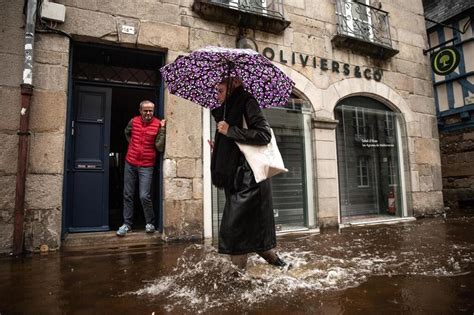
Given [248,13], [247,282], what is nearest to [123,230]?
[247,282]

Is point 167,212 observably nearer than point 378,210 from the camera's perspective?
Yes

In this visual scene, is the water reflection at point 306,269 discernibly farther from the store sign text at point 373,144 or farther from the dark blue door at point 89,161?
the store sign text at point 373,144

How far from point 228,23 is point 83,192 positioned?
375 centimetres

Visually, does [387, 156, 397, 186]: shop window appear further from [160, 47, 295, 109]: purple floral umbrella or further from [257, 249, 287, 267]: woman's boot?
[257, 249, 287, 267]: woman's boot

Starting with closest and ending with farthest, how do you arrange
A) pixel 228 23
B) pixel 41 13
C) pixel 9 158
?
pixel 9 158 → pixel 41 13 → pixel 228 23

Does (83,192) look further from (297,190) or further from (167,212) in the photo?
(297,190)

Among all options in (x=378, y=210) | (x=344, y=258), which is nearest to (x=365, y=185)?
(x=378, y=210)

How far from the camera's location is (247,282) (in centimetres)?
232

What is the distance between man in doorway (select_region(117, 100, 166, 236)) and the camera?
4656mm

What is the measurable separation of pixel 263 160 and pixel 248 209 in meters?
0.38

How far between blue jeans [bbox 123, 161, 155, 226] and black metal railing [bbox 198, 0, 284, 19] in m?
3.28

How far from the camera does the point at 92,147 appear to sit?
482cm

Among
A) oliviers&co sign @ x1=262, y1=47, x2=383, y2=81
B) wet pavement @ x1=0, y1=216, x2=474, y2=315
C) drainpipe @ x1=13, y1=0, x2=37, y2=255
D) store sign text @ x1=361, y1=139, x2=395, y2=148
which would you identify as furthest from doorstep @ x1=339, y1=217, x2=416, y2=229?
drainpipe @ x1=13, y1=0, x2=37, y2=255

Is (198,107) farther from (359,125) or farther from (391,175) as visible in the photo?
(391,175)
